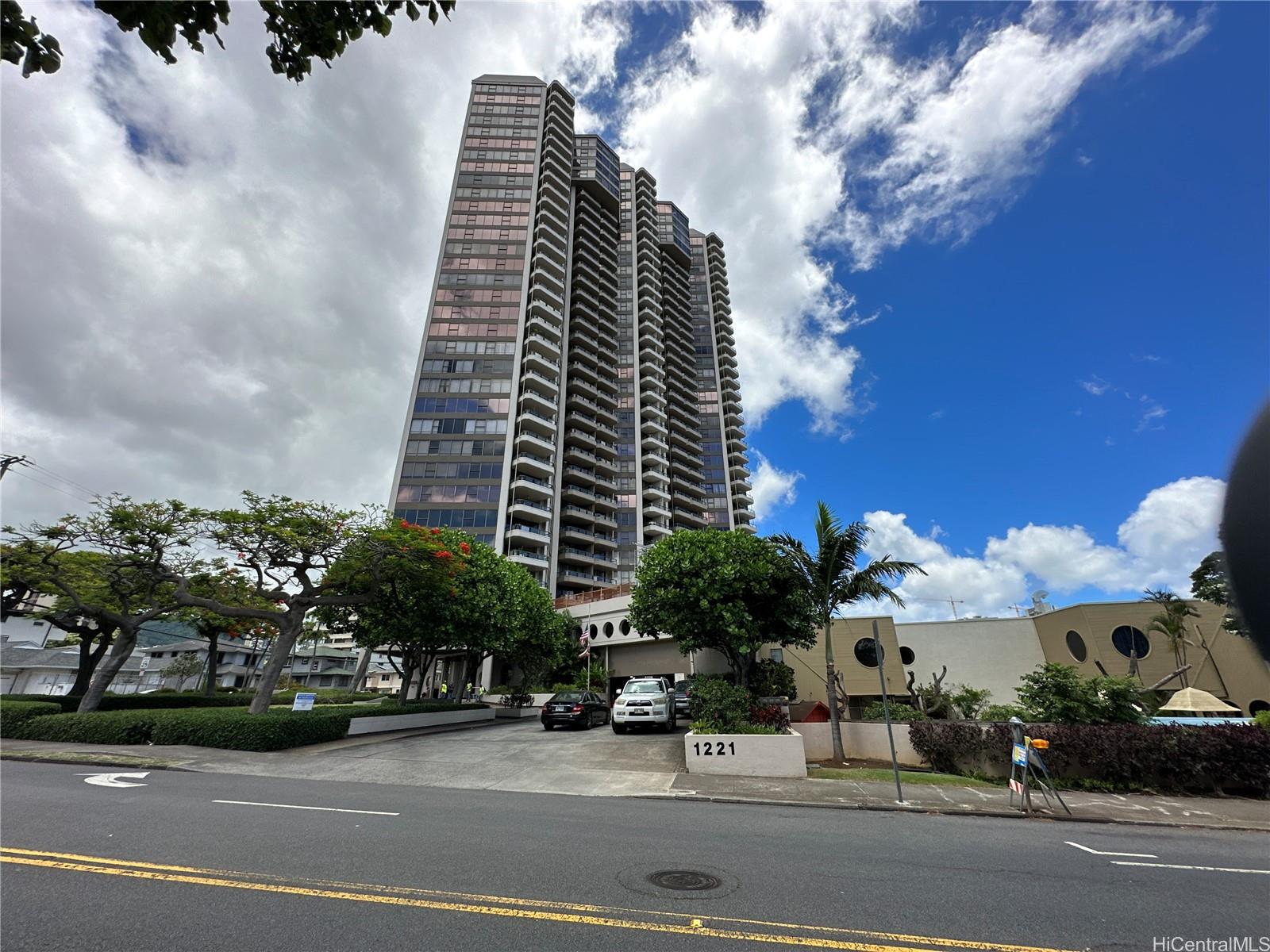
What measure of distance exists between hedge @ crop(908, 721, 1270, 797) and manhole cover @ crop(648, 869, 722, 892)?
37.4 ft

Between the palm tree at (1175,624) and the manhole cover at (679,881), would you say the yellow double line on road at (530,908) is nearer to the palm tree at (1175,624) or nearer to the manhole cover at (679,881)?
the manhole cover at (679,881)

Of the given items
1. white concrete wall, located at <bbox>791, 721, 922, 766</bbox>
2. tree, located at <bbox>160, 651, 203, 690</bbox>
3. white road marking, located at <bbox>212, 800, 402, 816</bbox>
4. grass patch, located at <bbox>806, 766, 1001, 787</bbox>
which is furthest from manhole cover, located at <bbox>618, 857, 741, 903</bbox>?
tree, located at <bbox>160, 651, 203, 690</bbox>

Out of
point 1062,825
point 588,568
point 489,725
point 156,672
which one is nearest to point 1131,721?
point 1062,825

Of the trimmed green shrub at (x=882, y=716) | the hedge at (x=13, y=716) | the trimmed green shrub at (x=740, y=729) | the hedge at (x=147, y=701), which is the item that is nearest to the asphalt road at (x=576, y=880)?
the trimmed green shrub at (x=740, y=729)

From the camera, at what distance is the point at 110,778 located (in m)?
11.5

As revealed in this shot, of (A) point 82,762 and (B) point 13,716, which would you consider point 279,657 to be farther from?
(B) point 13,716

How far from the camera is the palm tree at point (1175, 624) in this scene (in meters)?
21.6

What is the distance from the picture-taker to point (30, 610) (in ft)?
78.5

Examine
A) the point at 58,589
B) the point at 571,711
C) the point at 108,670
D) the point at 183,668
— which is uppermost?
the point at 58,589

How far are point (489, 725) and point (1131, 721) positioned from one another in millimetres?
22110

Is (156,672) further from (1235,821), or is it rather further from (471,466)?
(1235,821)

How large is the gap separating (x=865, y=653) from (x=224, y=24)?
1143 inches

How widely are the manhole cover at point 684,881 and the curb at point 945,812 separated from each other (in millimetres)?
4893

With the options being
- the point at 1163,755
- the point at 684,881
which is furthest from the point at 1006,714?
the point at 684,881
